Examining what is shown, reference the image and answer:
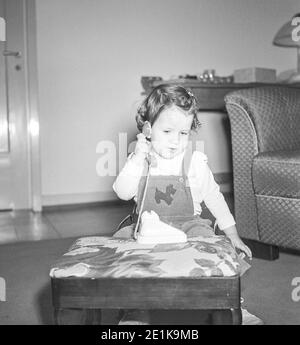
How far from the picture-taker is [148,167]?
4.48 ft

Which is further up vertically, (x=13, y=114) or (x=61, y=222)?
(x=13, y=114)

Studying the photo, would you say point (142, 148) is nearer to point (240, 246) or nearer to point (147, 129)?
point (147, 129)

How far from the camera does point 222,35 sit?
4.24 metres

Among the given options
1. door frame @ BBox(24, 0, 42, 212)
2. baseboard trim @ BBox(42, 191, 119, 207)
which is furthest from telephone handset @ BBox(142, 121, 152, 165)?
baseboard trim @ BBox(42, 191, 119, 207)

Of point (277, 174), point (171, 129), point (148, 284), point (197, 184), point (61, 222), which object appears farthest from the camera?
point (61, 222)

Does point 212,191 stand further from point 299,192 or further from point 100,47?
point 100,47

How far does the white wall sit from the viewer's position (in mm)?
3570

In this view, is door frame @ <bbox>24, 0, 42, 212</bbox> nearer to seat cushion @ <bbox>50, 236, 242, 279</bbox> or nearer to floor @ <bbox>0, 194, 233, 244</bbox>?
floor @ <bbox>0, 194, 233, 244</bbox>

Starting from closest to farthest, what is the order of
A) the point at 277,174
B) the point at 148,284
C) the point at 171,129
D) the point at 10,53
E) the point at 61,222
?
the point at 148,284, the point at 171,129, the point at 277,174, the point at 61,222, the point at 10,53

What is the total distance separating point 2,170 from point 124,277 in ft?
→ 9.28

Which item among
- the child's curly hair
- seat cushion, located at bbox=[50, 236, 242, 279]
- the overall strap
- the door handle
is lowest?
seat cushion, located at bbox=[50, 236, 242, 279]

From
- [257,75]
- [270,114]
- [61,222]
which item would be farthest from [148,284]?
[257,75]

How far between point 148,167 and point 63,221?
76.8 inches

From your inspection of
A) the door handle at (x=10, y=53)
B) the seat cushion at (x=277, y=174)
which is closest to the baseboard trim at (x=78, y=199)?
the door handle at (x=10, y=53)
